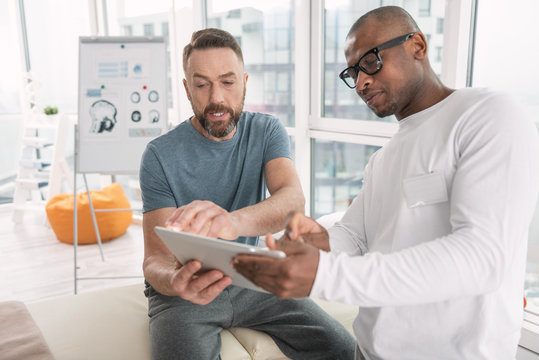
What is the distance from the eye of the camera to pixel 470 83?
92.1 inches

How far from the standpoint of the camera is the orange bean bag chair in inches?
155

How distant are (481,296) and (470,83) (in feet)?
5.23

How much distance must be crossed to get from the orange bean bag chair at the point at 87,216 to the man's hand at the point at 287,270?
11.0ft

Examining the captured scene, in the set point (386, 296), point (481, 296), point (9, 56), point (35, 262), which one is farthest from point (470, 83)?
point (9, 56)

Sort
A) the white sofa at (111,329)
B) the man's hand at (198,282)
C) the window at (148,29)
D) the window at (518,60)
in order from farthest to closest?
1. the window at (148,29)
2. the window at (518,60)
3. the white sofa at (111,329)
4. the man's hand at (198,282)

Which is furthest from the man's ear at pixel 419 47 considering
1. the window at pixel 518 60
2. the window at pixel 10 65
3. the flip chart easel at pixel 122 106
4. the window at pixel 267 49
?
the window at pixel 10 65

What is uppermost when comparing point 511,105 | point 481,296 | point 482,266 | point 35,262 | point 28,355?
point 511,105

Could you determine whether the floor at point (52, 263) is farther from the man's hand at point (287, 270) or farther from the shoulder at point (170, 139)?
the man's hand at point (287, 270)

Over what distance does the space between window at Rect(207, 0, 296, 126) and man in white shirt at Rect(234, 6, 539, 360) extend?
2240mm

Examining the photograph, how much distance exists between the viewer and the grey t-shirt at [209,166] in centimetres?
169

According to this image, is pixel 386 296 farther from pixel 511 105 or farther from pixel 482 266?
pixel 511 105

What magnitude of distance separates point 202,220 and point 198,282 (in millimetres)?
153

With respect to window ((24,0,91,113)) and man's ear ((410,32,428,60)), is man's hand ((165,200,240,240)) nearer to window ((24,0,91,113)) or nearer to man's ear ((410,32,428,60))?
man's ear ((410,32,428,60))

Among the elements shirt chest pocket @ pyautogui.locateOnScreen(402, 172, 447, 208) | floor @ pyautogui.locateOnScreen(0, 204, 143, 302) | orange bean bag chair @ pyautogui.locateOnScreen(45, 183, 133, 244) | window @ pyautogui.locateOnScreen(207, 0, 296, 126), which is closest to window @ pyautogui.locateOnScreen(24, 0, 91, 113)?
floor @ pyautogui.locateOnScreen(0, 204, 143, 302)
